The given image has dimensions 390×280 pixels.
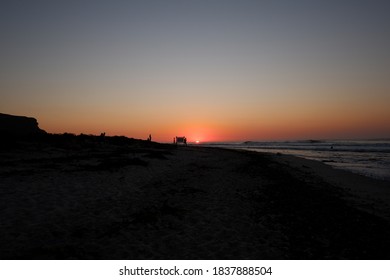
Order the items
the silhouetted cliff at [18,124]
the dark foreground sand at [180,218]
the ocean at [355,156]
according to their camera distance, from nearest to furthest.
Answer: the dark foreground sand at [180,218], the ocean at [355,156], the silhouetted cliff at [18,124]

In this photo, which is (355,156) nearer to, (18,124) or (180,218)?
(180,218)

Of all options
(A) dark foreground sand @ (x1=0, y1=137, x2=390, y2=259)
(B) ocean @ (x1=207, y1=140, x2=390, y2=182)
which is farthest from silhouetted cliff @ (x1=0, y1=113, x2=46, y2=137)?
(B) ocean @ (x1=207, y1=140, x2=390, y2=182)

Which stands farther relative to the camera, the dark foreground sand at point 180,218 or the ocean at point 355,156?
the ocean at point 355,156

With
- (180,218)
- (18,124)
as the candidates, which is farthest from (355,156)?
(18,124)

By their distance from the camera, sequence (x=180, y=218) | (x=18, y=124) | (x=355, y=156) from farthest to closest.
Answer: (x=18, y=124)
(x=355, y=156)
(x=180, y=218)

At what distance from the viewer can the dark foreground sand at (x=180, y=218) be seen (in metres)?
7.31

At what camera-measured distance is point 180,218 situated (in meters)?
10.0

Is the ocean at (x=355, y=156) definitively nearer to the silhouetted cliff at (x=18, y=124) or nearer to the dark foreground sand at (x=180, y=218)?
the dark foreground sand at (x=180, y=218)

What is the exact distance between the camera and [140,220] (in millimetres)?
9539

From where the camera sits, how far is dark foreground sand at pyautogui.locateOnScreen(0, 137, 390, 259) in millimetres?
7309

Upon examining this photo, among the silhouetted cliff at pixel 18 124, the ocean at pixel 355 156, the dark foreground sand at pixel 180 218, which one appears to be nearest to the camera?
the dark foreground sand at pixel 180 218

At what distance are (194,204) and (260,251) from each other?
501 centimetres

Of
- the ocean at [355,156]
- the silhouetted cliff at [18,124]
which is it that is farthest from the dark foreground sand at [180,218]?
the silhouetted cliff at [18,124]

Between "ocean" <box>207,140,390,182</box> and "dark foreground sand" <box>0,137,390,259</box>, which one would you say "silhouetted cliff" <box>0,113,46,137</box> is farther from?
"ocean" <box>207,140,390,182</box>
